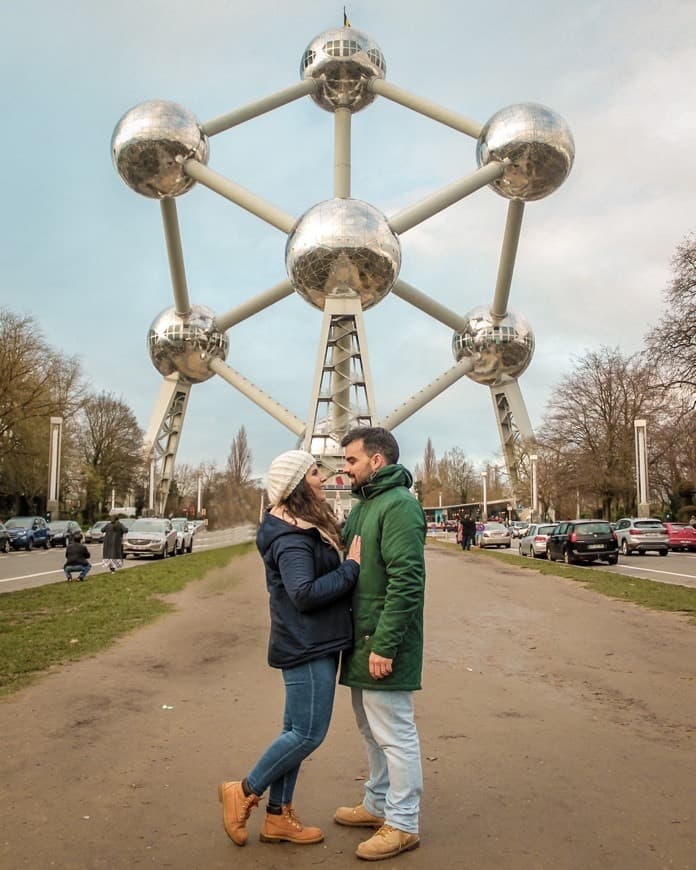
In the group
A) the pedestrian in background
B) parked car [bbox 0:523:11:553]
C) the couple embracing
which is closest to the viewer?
the couple embracing

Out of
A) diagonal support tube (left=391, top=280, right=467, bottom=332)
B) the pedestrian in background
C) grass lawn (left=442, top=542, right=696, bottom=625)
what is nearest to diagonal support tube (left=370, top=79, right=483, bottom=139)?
diagonal support tube (left=391, top=280, right=467, bottom=332)

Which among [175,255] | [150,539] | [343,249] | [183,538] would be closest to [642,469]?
[343,249]

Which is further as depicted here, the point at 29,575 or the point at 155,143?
the point at 155,143

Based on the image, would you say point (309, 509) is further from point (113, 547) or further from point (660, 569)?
point (660, 569)

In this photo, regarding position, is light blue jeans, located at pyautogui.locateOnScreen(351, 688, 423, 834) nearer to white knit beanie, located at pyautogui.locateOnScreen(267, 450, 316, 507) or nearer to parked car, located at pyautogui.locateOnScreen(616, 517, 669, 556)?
white knit beanie, located at pyautogui.locateOnScreen(267, 450, 316, 507)

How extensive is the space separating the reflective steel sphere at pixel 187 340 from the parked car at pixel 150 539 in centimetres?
1222

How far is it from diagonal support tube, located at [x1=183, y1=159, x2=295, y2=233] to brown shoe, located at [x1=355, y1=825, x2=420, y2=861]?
1172 inches

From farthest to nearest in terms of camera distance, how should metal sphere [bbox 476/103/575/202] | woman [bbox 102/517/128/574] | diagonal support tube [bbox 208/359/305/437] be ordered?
diagonal support tube [bbox 208/359/305/437] → metal sphere [bbox 476/103/575/202] → woman [bbox 102/517/128/574]

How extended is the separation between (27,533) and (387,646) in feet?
103

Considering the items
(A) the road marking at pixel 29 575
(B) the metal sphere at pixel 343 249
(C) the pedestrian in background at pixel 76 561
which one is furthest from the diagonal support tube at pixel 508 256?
(C) the pedestrian in background at pixel 76 561

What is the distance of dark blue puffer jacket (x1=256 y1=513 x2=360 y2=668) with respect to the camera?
11.5 feet

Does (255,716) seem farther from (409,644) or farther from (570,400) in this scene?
(570,400)

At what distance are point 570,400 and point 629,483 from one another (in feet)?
18.5

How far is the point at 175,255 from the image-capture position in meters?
35.5
